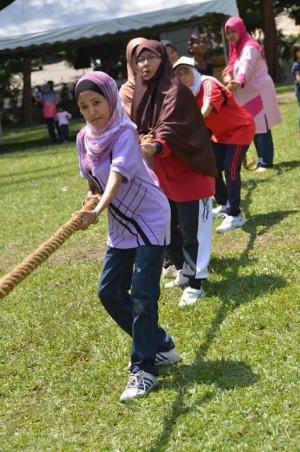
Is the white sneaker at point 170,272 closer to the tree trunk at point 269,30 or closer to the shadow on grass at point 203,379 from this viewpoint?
the shadow on grass at point 203,379

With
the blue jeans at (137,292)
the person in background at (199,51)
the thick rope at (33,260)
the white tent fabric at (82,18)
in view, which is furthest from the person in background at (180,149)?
the white tent fabric at (82,18)

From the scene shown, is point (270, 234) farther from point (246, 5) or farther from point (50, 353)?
point (246, 5)

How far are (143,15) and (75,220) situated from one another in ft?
46.5

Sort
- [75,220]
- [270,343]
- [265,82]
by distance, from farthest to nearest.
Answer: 1. [265,82]
2. [270,343]
3. [75,220]

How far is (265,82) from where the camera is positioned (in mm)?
9281

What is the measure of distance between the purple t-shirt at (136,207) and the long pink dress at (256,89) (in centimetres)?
475

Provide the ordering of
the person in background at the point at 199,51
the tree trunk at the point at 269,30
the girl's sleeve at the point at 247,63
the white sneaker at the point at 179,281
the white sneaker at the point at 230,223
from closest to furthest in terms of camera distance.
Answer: the white sneaker at the point at 179,281 < the white sneaker at the point at 230,223 < the girl's sleeve at the point at 247,63 < the person in background at the point at 199,51 < the tree trunk at the point at 269,30

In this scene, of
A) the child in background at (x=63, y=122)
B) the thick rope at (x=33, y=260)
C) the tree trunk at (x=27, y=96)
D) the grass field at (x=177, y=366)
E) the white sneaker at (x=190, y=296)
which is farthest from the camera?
the tree trunk at (x=27, y=96)

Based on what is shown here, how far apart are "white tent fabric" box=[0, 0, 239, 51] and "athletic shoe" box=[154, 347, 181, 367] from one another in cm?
1341

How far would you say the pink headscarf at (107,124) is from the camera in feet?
11.9

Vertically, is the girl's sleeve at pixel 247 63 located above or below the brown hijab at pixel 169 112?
below

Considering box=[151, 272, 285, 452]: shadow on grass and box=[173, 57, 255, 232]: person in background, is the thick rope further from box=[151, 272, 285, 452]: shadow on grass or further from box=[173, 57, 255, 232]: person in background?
box=[173, 57, 255, 232]: person in background

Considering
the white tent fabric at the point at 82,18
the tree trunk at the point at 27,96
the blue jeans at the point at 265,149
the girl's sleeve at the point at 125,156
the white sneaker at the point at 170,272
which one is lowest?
the tree trunk at the point at 27,96

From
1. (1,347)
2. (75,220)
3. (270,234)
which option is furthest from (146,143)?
(270,234)
